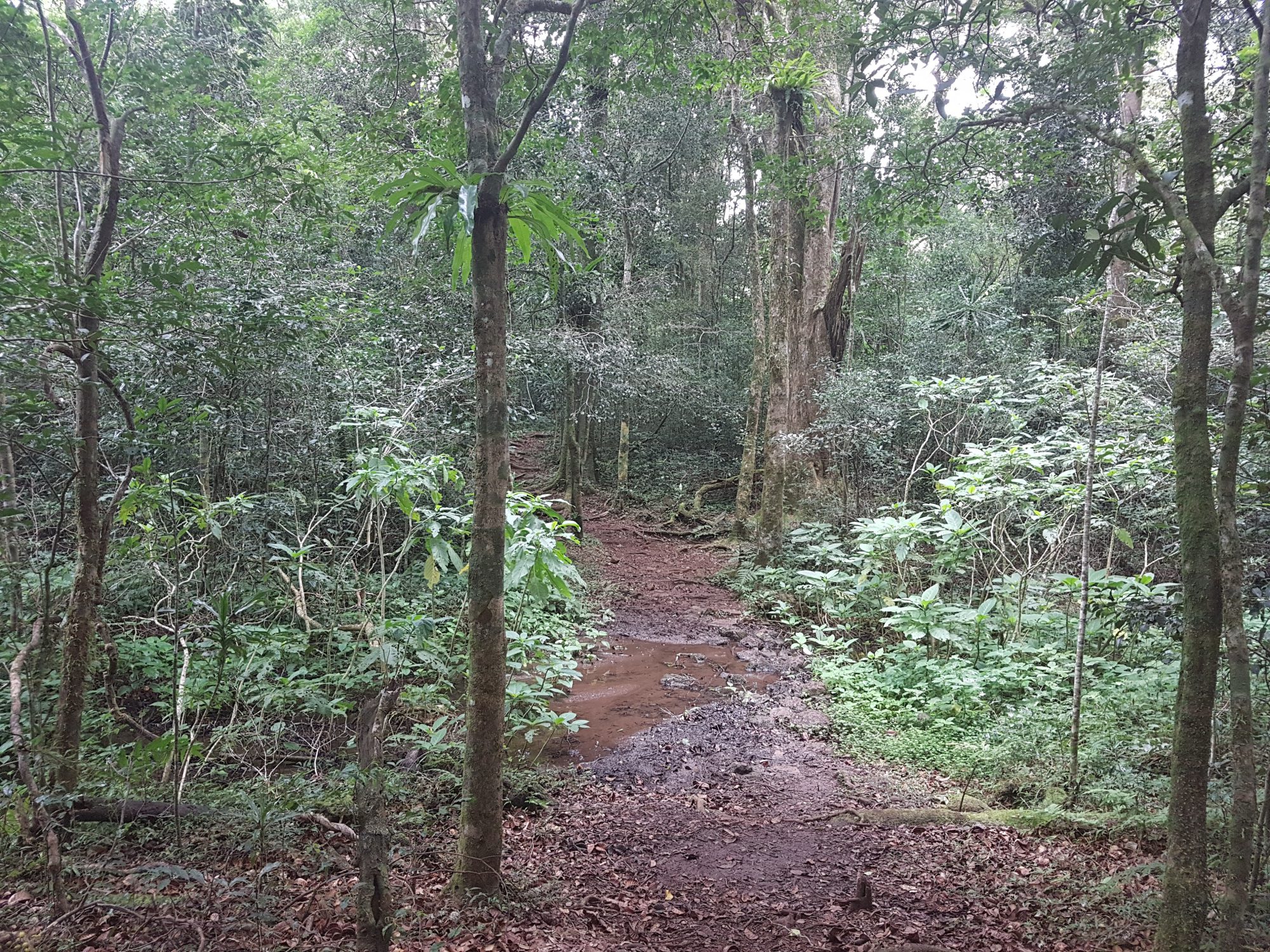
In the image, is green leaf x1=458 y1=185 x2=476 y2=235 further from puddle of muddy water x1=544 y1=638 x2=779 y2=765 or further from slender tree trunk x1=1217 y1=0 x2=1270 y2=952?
puddle of muddy water x1=544 y1=638 x2=779 y2=765

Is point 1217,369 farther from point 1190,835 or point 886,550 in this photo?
point 886,550

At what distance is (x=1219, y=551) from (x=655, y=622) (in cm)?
776

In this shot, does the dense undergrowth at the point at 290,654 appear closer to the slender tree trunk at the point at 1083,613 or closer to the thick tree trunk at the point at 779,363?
the slender tree trunk at the point at 1083,613

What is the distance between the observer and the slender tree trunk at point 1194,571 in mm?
2326

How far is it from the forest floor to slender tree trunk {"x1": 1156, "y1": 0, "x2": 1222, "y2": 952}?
0.82m

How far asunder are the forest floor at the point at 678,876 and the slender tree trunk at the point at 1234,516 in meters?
0.84

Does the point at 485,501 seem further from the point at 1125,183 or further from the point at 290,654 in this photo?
the point at 1125,183

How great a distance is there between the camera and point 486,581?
318cm

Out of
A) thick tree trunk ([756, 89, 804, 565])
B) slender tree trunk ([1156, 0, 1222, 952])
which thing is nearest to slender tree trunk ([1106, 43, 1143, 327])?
slender tree trunk ([1156, 0, 1222, 952])

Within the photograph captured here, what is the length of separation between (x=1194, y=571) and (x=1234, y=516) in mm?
231

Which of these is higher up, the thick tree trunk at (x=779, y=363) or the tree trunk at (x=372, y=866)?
the thick tree trunk at (x=779, y=363)

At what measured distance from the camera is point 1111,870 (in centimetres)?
348

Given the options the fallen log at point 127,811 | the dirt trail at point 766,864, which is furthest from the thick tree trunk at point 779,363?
the fallen log at point 127,811

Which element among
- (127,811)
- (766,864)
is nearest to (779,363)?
(766,864)
